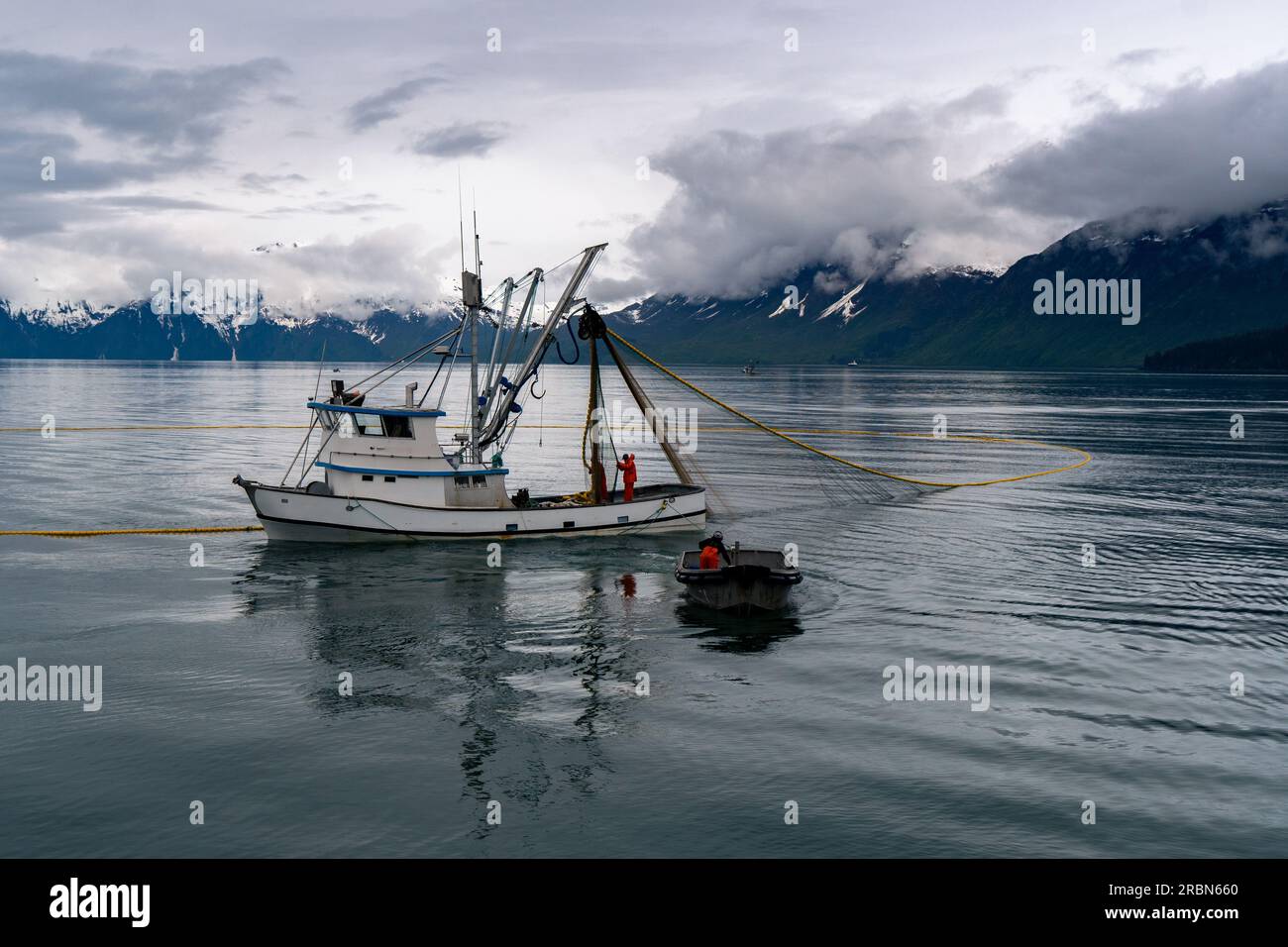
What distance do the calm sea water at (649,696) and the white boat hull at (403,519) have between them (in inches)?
40.9

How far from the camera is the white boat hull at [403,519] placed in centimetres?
5131

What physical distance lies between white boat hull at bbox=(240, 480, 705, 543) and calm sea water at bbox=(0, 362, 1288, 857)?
1.04 meters

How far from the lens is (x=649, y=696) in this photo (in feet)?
95.9

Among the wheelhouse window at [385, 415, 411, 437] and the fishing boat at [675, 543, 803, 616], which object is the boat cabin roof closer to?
the wheelhouse window at [385, 415, 411, 437]

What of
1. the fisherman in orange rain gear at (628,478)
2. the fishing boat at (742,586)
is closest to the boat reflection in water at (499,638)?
the fishing boat at (742,586)

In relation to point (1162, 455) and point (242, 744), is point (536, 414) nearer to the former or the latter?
point (1162, 455)

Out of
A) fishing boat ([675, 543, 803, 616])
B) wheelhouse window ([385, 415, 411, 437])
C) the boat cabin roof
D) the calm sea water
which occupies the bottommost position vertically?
the calm sea water

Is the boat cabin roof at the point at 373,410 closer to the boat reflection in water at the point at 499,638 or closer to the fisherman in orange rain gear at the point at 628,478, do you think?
the boat reflection in water at the point at 499,638

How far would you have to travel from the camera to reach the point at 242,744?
2538 centimetres

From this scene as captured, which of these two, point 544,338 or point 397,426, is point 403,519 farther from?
point 544,338

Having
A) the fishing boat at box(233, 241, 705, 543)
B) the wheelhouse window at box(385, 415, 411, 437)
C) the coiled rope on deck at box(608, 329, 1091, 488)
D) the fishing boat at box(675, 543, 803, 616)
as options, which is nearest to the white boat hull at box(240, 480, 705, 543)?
the fishing boat at box(233, 241, 705, 543)

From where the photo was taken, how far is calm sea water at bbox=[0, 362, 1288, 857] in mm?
21219
